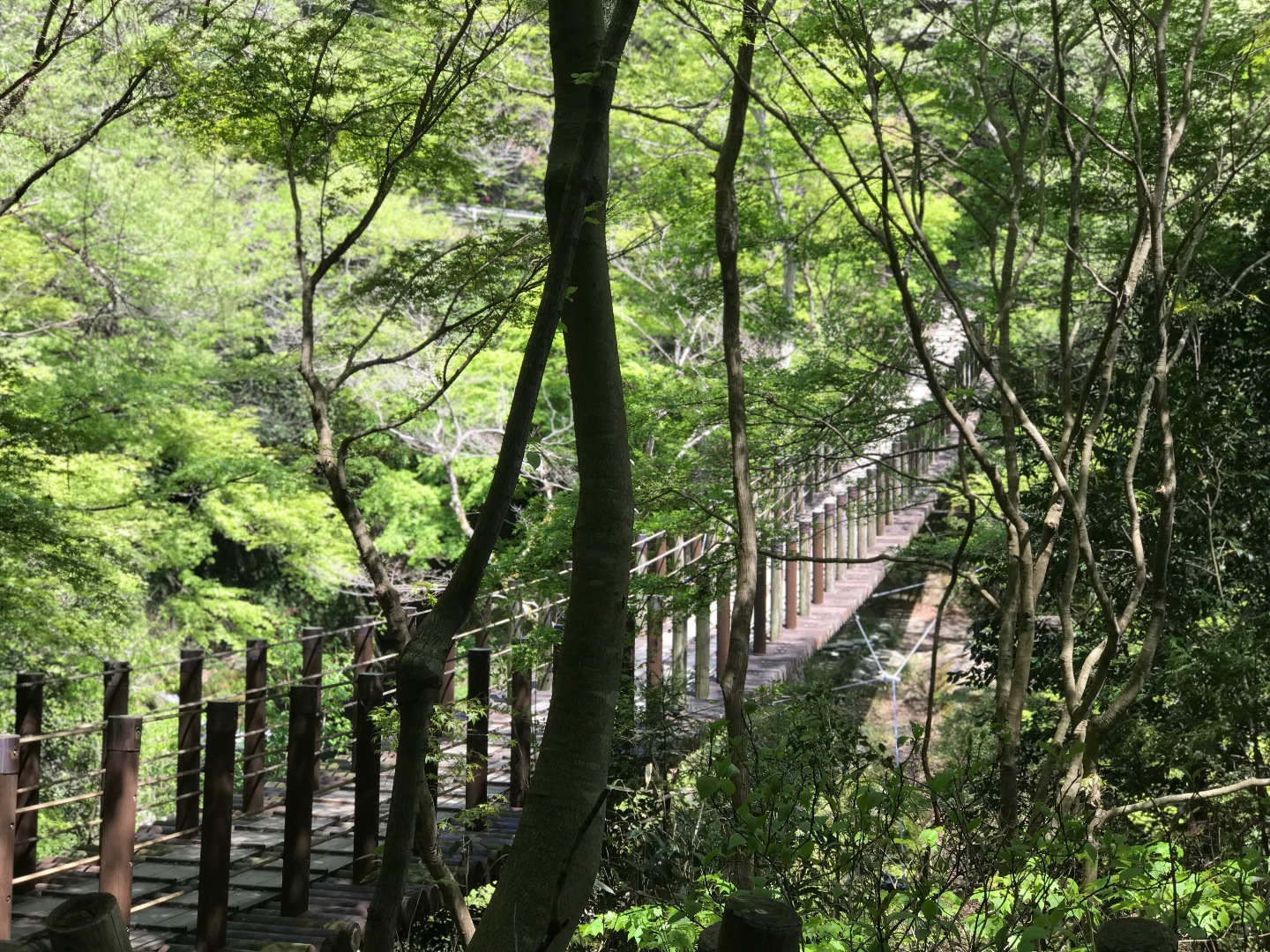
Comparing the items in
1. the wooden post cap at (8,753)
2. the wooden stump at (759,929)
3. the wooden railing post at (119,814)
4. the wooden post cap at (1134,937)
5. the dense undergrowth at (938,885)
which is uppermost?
the wooden stump at (759,929)

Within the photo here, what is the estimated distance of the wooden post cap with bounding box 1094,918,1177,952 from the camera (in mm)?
1303

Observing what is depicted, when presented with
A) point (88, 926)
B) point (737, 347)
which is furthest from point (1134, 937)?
point (737, 347)

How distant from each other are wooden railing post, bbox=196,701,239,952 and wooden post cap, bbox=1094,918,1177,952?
10.4 feet

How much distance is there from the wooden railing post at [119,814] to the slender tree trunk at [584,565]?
7.50 feet

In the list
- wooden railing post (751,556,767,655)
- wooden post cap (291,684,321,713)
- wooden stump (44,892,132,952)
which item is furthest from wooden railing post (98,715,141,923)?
wooden railing post (751,556,767,655)

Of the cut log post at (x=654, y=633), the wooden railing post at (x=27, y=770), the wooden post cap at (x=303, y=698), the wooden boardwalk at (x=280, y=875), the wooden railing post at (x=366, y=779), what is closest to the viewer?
the wooden boardwalk at (x=280, y=875)

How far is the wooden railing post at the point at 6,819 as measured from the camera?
361 centimetres

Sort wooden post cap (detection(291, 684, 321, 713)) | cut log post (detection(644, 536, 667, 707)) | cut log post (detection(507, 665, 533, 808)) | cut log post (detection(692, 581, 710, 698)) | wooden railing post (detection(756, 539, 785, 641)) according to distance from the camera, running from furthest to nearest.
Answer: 1. wooden railing post (detection(756, 539, 785, 641))
2. cut log post (detection(692, 581, 710, 698))
3. cut log post (detection(507, 665, 533, 808))
4. cut log post (detection(644, 536, 667, 707))
5. wooden post cap (detection(291, 684, 321, 713))

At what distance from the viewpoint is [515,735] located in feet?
18.1

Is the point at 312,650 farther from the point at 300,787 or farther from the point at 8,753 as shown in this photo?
the point at 8,753

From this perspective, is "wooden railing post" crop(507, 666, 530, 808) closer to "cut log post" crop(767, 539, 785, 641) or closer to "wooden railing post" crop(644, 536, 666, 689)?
"wooden railing post" crop(644, 536, 666, 689)

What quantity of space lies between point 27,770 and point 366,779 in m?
1.90

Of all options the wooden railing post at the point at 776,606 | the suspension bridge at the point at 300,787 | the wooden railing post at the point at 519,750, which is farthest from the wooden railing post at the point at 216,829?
the wooden railing post at the point at 776,606

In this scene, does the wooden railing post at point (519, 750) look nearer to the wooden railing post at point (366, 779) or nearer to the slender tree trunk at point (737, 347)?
the wooden railing post at point (366, 779)
